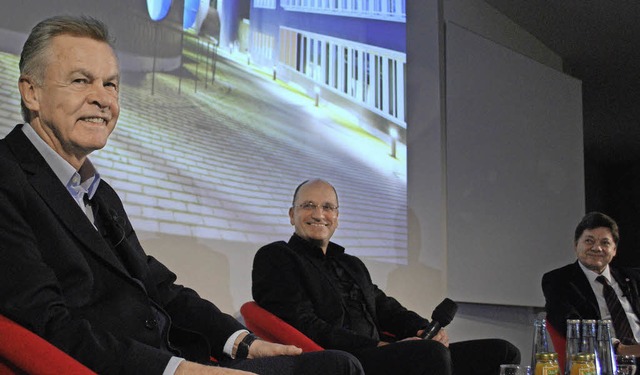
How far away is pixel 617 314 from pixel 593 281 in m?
0.21

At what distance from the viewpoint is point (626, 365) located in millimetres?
2299

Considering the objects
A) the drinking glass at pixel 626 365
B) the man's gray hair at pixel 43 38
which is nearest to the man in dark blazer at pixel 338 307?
the drinking glass at pixel 626 365

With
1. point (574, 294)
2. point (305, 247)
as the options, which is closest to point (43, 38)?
point (305, 247)

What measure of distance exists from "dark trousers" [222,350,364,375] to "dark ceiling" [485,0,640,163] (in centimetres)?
489

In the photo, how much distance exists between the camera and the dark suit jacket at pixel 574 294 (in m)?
3.57

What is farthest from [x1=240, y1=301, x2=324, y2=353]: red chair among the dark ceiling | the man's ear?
the dark ceiling

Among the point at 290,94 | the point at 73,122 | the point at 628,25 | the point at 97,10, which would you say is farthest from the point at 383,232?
the point at 628,25

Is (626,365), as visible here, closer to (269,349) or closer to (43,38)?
(269,349)

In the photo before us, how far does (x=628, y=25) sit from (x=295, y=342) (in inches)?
195

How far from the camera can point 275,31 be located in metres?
3.69

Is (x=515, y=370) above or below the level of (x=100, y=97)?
below

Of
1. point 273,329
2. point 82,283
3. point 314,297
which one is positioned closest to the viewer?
point 82,283

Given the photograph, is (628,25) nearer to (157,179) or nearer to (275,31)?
(275,31)

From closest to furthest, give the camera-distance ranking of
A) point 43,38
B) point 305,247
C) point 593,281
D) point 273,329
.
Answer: point 43,38, point 273,329, point 305,247, point 593,281
